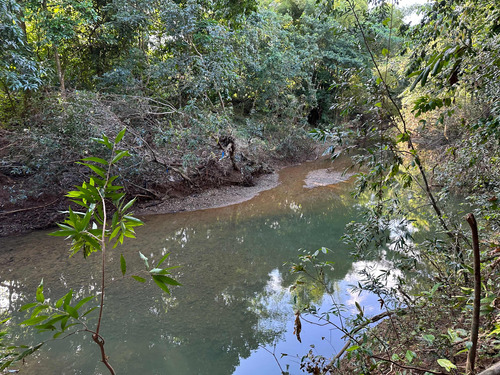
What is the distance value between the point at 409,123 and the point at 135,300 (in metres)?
7.23

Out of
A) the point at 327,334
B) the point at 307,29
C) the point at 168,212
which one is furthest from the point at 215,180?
the point at 307,29

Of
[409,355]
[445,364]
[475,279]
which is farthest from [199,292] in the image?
[475,279]

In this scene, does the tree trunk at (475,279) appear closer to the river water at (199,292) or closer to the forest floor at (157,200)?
the river water at (199,292)

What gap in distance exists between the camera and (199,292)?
4.20m

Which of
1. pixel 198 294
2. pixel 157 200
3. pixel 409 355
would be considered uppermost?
pixel 409 355

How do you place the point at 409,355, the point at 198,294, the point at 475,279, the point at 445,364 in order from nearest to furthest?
the point at 475,279, the point at 445,364, the point at 409,355, the point at 198,294

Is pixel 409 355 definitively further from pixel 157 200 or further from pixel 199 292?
pixel 157 200

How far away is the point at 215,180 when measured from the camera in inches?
345

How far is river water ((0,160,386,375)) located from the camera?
3088 millimetres

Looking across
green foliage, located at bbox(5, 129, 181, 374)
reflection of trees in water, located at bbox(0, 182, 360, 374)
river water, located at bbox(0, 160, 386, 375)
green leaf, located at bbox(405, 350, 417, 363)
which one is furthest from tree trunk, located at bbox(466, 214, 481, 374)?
reflection of trees in water, located at bbox(0, 182, 360, 374)

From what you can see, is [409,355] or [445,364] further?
[409,355]

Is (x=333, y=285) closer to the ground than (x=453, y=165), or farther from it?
closer to the ground

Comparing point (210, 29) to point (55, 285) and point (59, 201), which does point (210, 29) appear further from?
point (55, 285)

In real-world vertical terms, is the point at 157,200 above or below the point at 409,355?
below
